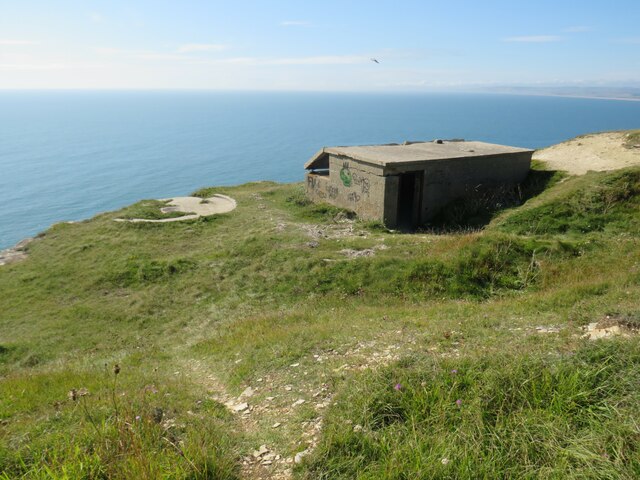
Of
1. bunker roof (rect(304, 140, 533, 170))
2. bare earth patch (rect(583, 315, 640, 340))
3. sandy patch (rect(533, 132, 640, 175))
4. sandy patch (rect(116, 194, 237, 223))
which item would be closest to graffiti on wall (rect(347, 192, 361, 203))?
bunker roof (rect(304, 140, 533, 170))

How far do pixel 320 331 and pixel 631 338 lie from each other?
5.04 metres

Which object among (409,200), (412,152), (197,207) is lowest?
(197,207)

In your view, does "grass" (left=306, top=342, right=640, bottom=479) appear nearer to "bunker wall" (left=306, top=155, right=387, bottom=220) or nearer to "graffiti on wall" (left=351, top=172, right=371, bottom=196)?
"bunker wall" (left=306, top=155, right=387, bottom=220)

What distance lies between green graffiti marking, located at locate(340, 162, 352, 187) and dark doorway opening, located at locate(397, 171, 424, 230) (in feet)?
7.77

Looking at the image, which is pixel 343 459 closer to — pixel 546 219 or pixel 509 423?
pixel 509 423

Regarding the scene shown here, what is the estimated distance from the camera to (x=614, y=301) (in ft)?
27.7

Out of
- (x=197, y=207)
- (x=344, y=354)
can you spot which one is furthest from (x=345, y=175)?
(x=344, y=354)

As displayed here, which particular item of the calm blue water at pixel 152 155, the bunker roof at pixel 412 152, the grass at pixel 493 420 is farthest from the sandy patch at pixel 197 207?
the calm blue water at pixel 152 155

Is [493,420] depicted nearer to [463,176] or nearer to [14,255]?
[463,176]

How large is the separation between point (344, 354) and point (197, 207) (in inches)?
866

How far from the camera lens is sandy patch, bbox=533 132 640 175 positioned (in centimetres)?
2055

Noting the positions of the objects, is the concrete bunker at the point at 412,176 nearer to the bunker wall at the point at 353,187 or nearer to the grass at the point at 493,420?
the bunker wall at the point at 353,187

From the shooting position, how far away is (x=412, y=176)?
70.6ft

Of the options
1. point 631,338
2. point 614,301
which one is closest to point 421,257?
point 614,301
